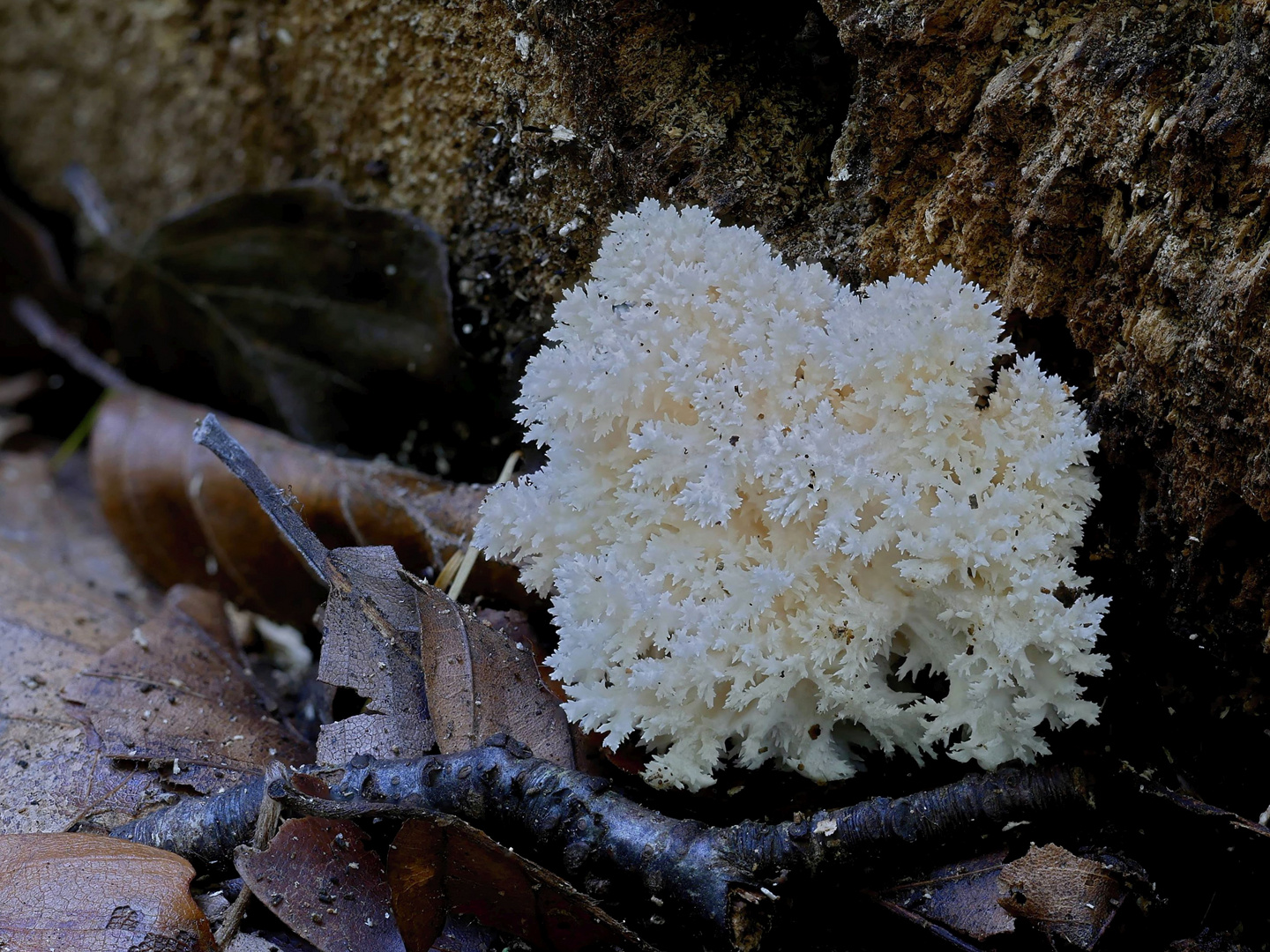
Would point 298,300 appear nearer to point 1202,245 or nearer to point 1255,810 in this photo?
point 1202,245

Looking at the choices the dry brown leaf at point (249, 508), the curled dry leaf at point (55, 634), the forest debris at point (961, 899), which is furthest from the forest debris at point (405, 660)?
the forest debris at point (961, 899)

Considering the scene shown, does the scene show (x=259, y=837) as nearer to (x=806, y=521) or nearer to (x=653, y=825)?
(x=653, y=825)

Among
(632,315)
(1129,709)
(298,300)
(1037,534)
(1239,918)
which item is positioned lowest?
(1239,918)

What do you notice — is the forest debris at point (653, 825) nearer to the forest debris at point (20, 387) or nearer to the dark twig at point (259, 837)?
the dark twig at point (259, 837)

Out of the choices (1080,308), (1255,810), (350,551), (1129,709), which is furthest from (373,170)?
(1255,810)

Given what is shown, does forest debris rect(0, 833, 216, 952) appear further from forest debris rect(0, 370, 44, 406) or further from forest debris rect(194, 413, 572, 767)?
forest debris rect(0, 370, 44, 406)

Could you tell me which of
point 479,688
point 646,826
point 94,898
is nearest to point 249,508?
point 479,688
